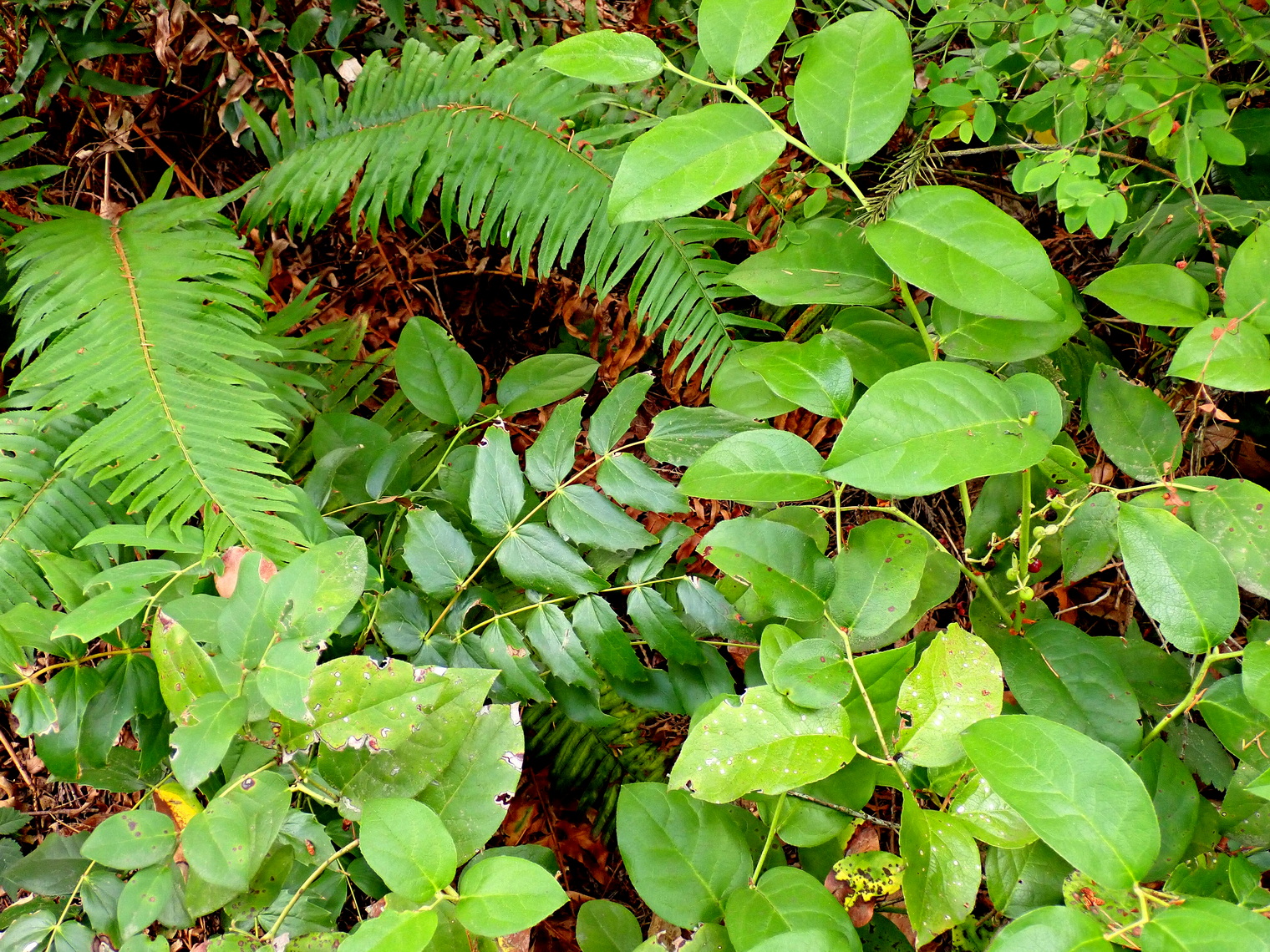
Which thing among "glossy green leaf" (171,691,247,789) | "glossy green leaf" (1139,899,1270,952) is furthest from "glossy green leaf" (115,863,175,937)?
"glossy green leaf" (1139,899,1270,952)

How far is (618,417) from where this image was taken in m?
1.13

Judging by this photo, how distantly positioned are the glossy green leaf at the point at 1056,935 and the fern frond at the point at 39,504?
1.42 metres

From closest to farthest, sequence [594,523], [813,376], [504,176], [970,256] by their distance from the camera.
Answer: [970,256]
[813,376]
[594,523]
[504,176]

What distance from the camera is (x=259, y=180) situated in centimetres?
193

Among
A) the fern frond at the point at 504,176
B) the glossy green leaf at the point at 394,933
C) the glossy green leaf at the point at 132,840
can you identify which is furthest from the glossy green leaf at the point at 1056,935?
the fern frond at the point at 504,176

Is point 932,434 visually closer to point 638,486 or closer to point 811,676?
point 811,676

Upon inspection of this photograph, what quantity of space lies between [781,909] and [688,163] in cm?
76

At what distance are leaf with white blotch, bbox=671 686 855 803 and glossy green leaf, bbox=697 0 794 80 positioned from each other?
0.65 meters

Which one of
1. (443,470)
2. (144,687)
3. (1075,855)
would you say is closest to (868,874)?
(1075,855)

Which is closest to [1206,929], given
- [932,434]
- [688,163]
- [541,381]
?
[932,434]

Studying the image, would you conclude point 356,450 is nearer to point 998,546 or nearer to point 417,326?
point 417,326

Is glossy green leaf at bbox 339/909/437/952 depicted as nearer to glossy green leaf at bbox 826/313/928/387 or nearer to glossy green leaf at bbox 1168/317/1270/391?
glossy green leaf at bbox 826/313/928/387

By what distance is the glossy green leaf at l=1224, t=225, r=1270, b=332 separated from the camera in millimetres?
868

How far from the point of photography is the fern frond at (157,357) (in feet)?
4.33
